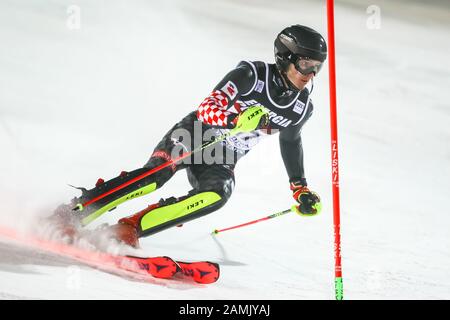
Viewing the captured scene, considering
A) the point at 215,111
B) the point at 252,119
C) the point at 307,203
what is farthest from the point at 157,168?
the point at 307,203

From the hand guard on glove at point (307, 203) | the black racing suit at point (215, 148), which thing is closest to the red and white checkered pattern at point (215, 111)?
the black racing suit at point (215, 148)

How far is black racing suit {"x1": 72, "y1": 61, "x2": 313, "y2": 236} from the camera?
396cm

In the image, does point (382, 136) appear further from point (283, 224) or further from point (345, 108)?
point (283, 224)

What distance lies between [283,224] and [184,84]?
4.54 ft

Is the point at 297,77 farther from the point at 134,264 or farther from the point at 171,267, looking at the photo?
the point at 134,264

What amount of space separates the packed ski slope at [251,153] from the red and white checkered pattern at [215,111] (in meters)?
0.76

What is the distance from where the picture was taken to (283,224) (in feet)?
15.3

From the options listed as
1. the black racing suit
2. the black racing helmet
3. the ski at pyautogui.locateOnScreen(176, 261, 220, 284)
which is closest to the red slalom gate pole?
the black racing helmet

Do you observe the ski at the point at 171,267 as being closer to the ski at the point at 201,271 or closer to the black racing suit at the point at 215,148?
the ski at the point at 201,271

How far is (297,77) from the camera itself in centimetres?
409
